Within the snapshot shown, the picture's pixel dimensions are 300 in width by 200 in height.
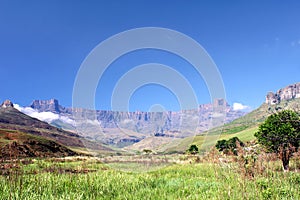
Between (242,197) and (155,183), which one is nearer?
(242,197)

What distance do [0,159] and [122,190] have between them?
3522 millimetres

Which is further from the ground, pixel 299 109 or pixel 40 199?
pixel 299 109

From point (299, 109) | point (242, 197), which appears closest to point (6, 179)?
point (242, 197)

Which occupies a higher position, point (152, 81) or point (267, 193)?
point (152, 81)

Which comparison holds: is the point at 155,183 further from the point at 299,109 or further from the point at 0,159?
the point at 299,109

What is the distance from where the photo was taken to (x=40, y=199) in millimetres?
5266

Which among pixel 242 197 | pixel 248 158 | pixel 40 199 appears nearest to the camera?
pixel 40 199

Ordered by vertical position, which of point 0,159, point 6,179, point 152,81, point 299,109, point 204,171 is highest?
point 152,81

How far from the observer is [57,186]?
23.2 ft

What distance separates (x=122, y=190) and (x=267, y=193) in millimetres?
4116

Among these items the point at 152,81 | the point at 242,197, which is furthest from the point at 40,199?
the point at 152,81

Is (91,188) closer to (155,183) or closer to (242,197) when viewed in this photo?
(155,183)

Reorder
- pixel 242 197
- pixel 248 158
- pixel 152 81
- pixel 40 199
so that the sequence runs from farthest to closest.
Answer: pixel 152 81 → pixel 248 158 → pixel 242 197 → pixel 40 199

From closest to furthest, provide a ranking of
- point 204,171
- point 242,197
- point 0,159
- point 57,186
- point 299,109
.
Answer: point 299,109 < point 242,197 < point 0,159 < point 57,186 < point 204,171
